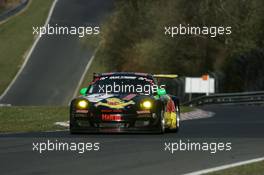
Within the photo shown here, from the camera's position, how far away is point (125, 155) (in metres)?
14.8

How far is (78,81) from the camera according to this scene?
5738cm

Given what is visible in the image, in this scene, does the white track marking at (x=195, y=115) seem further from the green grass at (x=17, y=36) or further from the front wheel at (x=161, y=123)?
the green grass at (x=17, y=36)

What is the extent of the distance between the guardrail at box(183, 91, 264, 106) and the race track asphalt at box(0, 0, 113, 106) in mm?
9719

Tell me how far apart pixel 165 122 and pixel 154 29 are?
1500 inches

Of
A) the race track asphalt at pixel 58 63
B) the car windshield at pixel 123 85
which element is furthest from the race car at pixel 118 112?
the race track asphalt at pixel 58 63

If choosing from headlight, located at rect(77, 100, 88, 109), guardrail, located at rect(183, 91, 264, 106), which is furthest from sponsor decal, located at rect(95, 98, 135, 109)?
guardrail, located at rect(183, 91, 264, 106)

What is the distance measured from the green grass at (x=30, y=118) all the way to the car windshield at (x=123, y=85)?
2826mm

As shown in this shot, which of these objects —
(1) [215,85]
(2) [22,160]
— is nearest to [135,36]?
(1) [215,85]

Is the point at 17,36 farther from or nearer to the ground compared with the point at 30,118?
farther from the ground

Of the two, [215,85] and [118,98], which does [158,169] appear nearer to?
[118,98]

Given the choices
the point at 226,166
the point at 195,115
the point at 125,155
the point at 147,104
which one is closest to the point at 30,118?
the point at 195,115

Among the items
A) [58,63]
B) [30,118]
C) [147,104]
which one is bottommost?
[30,118]

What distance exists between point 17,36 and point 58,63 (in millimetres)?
5053

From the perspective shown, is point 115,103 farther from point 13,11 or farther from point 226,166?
point 13,11
